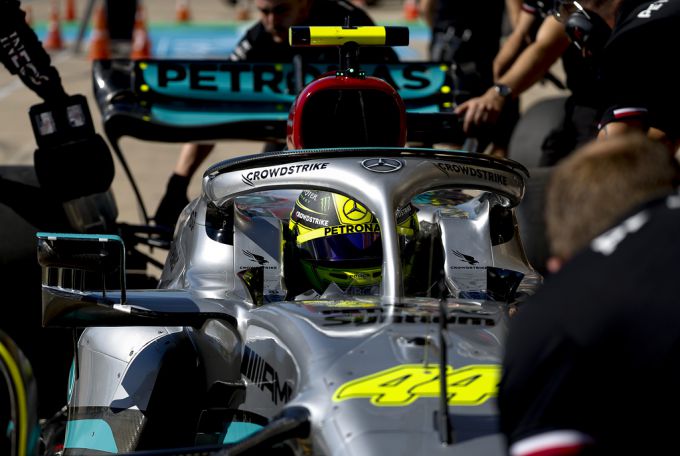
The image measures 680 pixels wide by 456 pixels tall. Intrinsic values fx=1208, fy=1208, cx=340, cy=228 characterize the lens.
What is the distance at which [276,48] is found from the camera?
275 inches

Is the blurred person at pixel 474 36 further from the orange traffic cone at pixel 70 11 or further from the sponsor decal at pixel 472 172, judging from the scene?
the orange traffic cone at pixel 70 11

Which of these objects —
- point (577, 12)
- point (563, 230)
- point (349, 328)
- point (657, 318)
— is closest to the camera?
point (657, 318)

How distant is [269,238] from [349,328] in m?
0.89

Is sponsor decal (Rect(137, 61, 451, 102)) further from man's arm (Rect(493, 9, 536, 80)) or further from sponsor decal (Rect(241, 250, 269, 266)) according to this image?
sponsor decal (Rect(241, 250, 269, 266))

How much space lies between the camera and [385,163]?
3.63m

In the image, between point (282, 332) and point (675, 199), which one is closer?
point (675, 199)

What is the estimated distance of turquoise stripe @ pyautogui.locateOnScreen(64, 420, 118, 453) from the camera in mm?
3809

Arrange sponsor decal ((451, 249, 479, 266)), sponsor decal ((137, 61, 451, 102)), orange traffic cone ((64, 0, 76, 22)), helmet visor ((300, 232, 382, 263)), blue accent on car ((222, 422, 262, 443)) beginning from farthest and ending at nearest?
orange traffic cone ((64, 0, 76, 22)) → sponsor decal ((137, 61, 451, 102)) → sponsor decal ((451, 249, 479, 266)) → helmet visor ((300, 232, 382, 263)) → blue accent on car ((222, 422, 262, 443))

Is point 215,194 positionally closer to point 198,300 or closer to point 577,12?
point 198,300

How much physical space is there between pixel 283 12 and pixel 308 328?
388 centimetres

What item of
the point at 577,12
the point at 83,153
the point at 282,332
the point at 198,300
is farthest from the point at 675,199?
the point at 83,153

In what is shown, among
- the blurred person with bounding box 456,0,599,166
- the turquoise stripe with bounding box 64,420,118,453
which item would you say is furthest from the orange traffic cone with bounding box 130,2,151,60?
the turquoise stripe with bounding box 64,420,118,453

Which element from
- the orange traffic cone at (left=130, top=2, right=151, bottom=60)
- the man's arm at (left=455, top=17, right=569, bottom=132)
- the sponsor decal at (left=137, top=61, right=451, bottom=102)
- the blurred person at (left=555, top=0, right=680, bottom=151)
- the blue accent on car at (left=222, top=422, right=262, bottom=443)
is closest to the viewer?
the blue accent on car at (left=222, top=422, right=262, bottom=443)


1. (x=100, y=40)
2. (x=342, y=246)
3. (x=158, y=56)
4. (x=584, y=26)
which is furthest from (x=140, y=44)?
(x=342, y=246)
